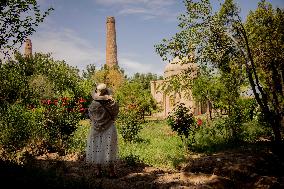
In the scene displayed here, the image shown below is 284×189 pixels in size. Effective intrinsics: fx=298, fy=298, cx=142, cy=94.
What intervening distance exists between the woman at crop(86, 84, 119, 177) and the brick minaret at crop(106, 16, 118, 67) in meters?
56.3

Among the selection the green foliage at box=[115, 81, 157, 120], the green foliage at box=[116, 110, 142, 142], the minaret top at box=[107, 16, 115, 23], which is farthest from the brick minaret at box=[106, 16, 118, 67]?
the green foliage at box=[116, 110, 142, 142]

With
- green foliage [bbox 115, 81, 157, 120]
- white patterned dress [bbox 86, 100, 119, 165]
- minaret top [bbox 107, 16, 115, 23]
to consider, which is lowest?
white patterned dress [bbox 86, 100, 119, 165]

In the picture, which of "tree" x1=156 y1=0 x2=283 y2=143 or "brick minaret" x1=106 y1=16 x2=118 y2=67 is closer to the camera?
"tree" x1=156 y1=0 x2=283 y2=143

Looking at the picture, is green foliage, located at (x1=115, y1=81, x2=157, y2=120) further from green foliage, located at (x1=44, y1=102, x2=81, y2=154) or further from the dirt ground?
the dirt ground

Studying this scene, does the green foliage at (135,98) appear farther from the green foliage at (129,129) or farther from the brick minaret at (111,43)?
the brick minaret at (111,43)

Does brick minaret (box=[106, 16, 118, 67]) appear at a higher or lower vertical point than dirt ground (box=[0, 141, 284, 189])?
higher

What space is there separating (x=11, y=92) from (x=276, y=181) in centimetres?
2084

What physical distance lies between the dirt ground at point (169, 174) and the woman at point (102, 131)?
1.40 ft

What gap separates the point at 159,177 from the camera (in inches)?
271

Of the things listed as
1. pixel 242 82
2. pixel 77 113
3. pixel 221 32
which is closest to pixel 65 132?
pixel 77 113

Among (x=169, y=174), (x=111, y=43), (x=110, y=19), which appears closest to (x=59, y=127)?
(x=169, y=174)

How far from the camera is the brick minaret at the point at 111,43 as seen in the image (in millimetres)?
63094

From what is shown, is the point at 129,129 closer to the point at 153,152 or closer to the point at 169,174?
the point at 153,152

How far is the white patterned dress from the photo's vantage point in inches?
261
